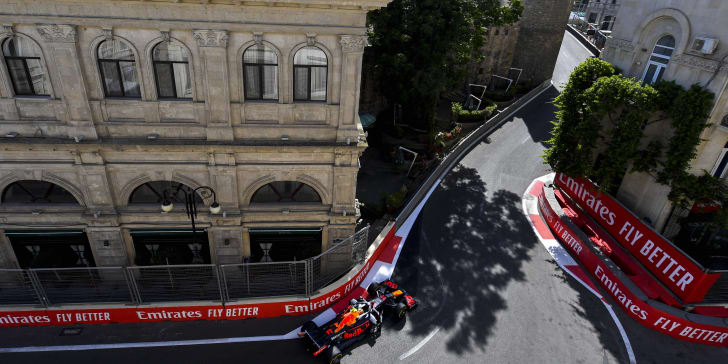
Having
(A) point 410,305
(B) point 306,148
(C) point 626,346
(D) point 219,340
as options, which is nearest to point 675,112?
(C) point 626,346

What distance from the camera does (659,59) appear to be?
21438 millimetres

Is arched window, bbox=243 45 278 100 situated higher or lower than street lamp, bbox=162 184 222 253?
higher

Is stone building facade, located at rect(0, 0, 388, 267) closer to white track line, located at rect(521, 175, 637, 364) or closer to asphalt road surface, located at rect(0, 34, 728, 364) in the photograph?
asphalt road surface, located at rect(0, 34, 728, 364)

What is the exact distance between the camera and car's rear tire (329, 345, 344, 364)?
1571 cm

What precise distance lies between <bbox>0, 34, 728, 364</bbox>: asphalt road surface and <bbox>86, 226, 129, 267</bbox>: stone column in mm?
3034

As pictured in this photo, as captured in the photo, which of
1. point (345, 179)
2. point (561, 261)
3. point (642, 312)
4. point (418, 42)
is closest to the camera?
point (345, 179)

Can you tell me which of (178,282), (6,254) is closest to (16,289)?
(6,254)

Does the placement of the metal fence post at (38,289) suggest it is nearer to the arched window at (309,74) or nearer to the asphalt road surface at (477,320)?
the asphalt road surface at (477,320)

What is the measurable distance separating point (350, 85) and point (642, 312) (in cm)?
1668

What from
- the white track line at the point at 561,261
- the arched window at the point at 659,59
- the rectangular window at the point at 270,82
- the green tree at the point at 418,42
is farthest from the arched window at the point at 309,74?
the arched window at the point at 659,59

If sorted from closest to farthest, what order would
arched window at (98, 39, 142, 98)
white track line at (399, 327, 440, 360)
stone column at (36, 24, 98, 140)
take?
stone column at (36, 24, 98, 140) → arched window at (98, 39, 142, 98) → white track line at (399, 327, 440, 360)

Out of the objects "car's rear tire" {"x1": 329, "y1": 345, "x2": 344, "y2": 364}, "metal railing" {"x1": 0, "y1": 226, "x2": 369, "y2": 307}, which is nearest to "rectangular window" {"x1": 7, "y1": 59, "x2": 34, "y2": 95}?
"metal railing" {"x1": 0, "y1": 226, "x2": 369, "y2": 307}

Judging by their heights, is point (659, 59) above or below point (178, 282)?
above

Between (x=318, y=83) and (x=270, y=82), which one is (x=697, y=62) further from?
(x=270, y=82)
